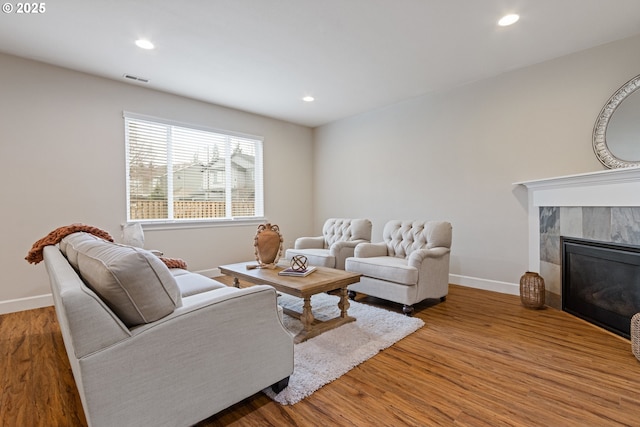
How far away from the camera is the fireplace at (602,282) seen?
2402 millimetres

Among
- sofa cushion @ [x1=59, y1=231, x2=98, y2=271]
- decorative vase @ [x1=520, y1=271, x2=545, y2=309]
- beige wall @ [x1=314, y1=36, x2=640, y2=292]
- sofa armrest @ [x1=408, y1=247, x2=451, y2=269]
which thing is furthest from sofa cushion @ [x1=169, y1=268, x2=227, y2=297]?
beige wall @ [x1=314, y1=36, x2=640, y2=292]

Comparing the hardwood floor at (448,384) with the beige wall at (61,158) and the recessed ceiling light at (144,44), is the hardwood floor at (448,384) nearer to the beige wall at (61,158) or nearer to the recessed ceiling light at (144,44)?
the beige wall at (61,158)

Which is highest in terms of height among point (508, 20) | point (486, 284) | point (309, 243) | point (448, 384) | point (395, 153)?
point (508, 20)

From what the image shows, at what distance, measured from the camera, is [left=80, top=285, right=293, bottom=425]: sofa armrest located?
1130 millimetres

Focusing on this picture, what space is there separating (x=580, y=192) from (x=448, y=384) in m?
2.22

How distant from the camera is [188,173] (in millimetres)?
4402

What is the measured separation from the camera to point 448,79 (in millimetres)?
3756

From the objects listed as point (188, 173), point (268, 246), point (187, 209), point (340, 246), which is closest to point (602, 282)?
point (340, 246)

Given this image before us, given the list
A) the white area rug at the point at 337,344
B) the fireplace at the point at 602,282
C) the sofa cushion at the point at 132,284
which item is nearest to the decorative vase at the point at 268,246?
the white area rug at the point at 337,344

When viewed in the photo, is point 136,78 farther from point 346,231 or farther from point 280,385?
point 280,385

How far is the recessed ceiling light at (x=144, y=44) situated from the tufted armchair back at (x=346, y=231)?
2.95m

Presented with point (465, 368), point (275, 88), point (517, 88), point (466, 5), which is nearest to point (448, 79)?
point (517, 88)

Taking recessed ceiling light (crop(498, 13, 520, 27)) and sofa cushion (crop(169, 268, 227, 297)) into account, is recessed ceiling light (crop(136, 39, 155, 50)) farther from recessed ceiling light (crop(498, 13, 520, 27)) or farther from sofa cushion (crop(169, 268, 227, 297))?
recessed ceiling light (crop(498, 13, 520, 27))

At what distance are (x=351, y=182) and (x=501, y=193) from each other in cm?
233
